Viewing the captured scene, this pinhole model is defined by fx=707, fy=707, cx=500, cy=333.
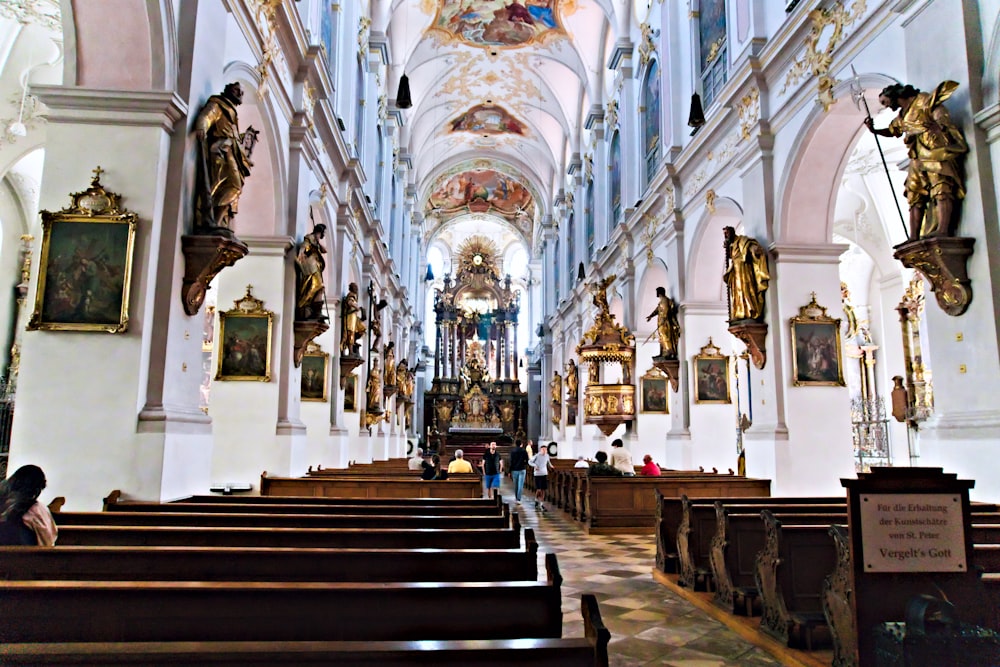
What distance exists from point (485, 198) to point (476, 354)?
7.14m

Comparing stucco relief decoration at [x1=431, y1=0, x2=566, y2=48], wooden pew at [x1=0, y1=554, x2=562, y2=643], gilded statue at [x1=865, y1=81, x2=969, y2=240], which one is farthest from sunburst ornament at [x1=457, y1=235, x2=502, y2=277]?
wooden pew at [x1=0, y1=554, x2=562, y2=643]

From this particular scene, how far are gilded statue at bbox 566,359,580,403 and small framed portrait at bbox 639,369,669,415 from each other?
5797mm

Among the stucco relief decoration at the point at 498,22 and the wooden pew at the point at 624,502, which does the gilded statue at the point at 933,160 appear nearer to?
the wooden pew at the point at 624,502

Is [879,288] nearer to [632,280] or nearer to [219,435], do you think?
[632,280]

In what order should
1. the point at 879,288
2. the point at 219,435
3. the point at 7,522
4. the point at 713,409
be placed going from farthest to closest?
the point at 879,288 < the point at 713,409 < the point at 219,435 < the point at 7,522

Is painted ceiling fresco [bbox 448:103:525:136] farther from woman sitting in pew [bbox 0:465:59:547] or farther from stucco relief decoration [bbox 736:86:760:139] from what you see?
woman sitting in pew [bbox 0:465:59:547]

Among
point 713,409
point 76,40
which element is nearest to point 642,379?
point 713,409

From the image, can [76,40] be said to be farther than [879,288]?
No

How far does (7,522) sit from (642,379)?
37.6ft

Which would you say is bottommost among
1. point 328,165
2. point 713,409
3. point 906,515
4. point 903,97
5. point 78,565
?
point 78,565

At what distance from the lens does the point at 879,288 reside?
16.2 m

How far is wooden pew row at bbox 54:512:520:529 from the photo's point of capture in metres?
4.18

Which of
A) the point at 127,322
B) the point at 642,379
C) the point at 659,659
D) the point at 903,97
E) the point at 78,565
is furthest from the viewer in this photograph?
the point at 642,379

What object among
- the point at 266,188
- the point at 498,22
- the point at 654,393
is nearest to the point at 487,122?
the point at 498,22
